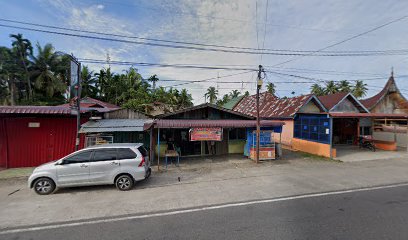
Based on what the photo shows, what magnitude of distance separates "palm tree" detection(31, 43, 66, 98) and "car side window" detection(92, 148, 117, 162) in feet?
99.5

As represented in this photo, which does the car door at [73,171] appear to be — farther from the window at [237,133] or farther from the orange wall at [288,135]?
the orange wall at [288,135]

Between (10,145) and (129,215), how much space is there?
34.9 ft

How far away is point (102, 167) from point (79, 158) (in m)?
0.94

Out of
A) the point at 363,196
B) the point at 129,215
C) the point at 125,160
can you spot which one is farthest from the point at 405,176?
the point at 125,160

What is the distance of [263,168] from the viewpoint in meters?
10.6

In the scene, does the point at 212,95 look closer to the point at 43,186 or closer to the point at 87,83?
the point at 87,83

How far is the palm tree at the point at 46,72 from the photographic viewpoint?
3002 centimetres

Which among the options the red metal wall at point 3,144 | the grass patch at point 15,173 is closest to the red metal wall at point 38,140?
the red metal wall at point 3,144

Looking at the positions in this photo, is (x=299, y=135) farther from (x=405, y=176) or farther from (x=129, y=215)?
(x=129, y=215)

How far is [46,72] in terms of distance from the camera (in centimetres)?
3028

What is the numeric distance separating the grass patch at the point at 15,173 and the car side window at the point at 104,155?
520 centimetres

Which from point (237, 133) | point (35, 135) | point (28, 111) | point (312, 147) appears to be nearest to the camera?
point (28, 111)

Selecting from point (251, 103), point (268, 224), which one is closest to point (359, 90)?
point (251, 103)

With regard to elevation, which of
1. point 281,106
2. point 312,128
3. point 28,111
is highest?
point 281,106
